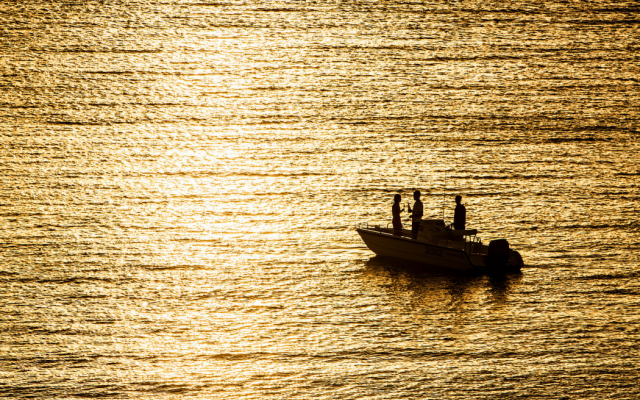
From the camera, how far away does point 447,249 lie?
1789 centimetres

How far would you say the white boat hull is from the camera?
58.7 ft

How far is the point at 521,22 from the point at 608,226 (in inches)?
601

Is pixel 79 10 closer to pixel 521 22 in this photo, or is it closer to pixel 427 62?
pixel 427 62

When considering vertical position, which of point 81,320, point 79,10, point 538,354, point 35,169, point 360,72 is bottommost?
point 538,354

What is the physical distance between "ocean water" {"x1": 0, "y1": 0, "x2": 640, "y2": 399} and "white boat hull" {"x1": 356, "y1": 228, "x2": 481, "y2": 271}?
330mm

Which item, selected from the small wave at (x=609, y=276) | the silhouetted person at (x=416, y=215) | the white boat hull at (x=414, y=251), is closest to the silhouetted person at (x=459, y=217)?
the white boat hull at (x=414, y=251)

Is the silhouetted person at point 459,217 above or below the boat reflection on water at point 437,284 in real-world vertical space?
above

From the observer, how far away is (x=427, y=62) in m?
32.0

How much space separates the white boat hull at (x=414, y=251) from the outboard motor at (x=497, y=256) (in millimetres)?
410

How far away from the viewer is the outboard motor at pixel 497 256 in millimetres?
17672

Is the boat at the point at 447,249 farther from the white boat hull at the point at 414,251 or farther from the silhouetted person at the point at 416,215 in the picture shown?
the silhouetted person at the point at 416,215

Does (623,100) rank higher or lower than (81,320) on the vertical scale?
higher

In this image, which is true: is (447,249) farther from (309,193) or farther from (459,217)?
(309,193)

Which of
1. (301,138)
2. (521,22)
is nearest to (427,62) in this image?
(521,22)
